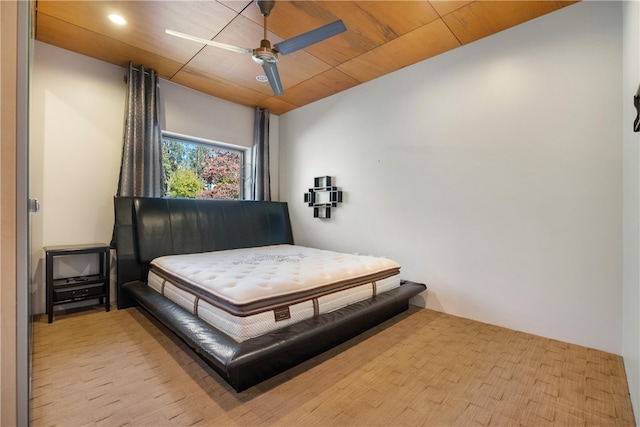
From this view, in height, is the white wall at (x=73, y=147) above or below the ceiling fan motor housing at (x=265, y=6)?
below

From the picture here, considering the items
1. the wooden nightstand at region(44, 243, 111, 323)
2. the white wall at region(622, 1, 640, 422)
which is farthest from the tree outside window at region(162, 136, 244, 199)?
the white wall at region(622, 1, 640, 422)

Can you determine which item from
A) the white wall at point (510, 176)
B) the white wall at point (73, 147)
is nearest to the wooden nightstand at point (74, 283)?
the white wall at point (73, 147)

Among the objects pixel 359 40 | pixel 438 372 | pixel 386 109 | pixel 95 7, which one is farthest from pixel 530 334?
pixel 95 7

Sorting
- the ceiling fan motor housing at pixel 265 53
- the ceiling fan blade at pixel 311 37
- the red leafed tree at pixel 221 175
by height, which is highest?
the ceiling fan blade at pixel 311 37

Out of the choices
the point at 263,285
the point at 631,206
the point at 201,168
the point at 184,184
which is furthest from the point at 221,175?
the point at 631,206

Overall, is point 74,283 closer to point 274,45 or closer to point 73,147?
point 73,147

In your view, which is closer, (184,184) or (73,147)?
(73,147)

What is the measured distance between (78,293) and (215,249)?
1.42 metres

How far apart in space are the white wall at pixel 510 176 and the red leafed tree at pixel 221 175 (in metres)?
2.12

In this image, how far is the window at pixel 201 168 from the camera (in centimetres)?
406

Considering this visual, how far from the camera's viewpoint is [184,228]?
3574mm

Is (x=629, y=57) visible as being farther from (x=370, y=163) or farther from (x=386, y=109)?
(x=370, y=163)

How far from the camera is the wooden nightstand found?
266 centimetres

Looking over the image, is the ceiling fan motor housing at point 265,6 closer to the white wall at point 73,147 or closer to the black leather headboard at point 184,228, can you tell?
the white wall at point 73,147
